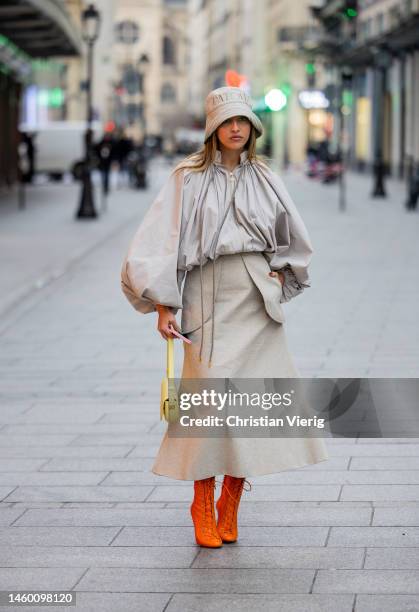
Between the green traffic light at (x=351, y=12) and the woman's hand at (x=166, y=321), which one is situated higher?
the green traffic light at (x=351, y=12)

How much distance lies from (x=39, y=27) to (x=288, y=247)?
96.9 ft

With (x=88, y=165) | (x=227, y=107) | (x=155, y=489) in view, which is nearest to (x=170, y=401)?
(x=227, y=107)

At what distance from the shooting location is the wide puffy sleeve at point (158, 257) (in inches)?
213

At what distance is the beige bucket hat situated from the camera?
17.7ft

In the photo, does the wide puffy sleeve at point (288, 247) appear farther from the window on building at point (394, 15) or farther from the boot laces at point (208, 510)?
the window on building at point (394, 15)

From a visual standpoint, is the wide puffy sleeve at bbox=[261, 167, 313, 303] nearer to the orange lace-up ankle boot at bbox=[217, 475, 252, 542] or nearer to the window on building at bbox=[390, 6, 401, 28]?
the orange lace-up ankle boot at bbox=[217, 475, 252, 542]

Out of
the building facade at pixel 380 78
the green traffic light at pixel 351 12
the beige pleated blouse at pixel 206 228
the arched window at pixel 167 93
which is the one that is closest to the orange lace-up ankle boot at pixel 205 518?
the beige pleated blouse at pixel 206 228

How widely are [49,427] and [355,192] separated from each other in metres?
32.5

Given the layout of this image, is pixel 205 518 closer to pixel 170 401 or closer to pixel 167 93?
pixel 170 401

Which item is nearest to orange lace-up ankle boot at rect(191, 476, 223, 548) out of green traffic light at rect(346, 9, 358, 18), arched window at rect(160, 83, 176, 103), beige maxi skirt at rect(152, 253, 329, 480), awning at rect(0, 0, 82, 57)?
beige maxi skirt at rect(152, 253, 329, 480)

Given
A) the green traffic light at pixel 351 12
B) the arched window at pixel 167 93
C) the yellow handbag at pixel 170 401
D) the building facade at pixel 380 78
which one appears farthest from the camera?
the arched window at pixel 167 93

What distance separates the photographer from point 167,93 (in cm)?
16162

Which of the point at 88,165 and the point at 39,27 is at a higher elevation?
the point at 39,27

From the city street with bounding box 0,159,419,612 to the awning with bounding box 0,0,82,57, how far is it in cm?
1542
